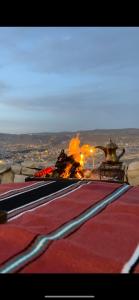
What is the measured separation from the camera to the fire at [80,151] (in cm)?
556

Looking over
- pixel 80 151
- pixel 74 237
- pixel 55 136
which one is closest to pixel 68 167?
pixel 80 151

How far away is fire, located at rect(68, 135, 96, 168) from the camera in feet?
18.3

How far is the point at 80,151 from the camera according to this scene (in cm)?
589

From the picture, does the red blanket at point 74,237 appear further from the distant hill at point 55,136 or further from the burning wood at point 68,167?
the distant hill at point 55,136

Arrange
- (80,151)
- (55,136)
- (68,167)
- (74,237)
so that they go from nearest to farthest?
(74,237) → (68,167) → (80,151) → (55,136)

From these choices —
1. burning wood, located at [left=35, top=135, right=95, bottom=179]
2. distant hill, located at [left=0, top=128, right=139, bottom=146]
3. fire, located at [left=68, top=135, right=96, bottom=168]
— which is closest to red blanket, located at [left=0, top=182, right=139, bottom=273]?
burning wood, located at [left=35, top=135, right=95, bottom=179]

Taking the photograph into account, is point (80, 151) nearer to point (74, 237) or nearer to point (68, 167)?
point (68, 167)

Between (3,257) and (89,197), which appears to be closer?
(3,257)

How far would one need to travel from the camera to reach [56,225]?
1393mm

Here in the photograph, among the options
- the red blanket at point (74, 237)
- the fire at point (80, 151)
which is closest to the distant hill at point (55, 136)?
the fire at point (80, 151)
